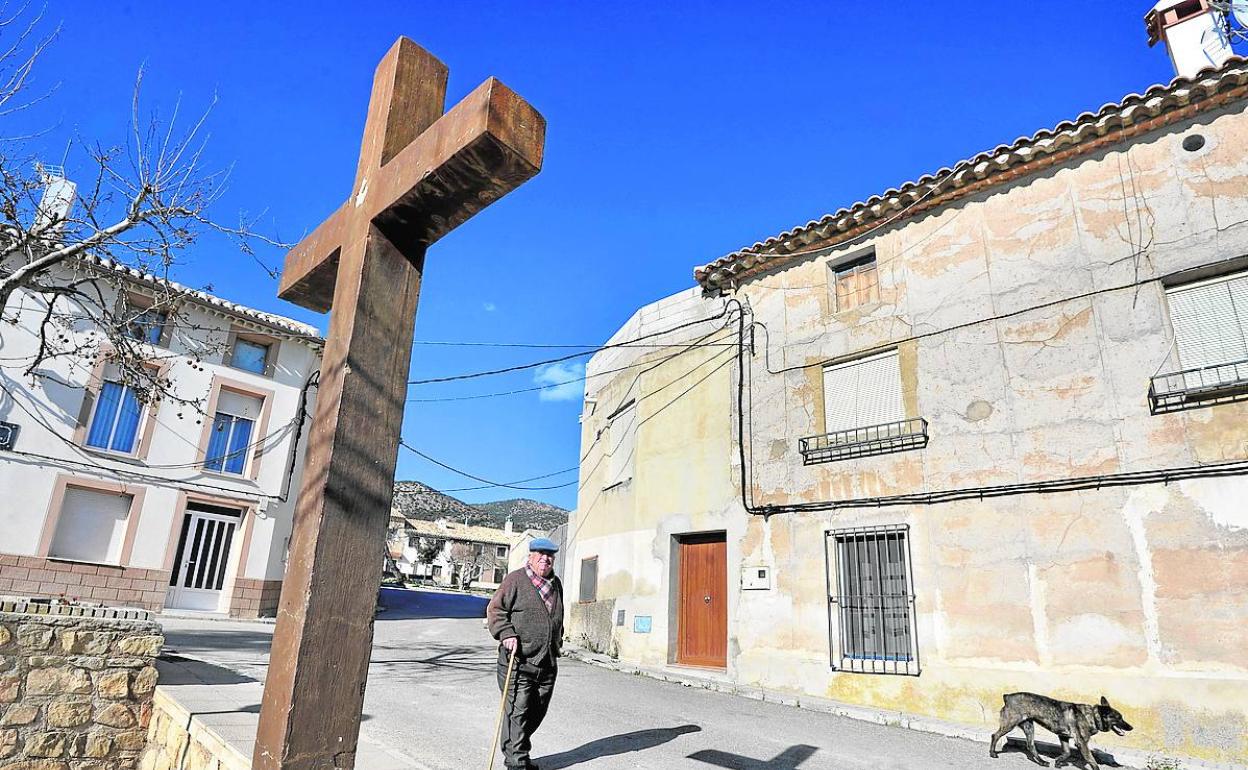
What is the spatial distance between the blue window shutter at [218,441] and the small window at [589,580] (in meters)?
10.3

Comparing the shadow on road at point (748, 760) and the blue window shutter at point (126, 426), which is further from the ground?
the blue window shutter at point (126, 426)

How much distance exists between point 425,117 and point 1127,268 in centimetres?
877

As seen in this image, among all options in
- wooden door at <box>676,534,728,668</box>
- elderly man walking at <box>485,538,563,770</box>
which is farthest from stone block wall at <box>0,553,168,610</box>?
elderly man walking at <box>485,538,563,770</box>

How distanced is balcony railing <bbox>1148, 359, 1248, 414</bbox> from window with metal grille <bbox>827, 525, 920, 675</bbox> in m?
3.13

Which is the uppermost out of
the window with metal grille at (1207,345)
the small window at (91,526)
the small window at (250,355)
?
the small window at (250,355)

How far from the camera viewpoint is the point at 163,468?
17.1 m

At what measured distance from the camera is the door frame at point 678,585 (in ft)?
36.3

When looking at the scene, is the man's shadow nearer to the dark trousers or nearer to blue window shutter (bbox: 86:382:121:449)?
the dark trousers

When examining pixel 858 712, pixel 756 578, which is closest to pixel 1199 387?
pixel 858 712

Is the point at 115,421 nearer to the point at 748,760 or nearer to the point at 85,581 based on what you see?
the point at 85,581

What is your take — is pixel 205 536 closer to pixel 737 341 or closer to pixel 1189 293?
pixel 737 341

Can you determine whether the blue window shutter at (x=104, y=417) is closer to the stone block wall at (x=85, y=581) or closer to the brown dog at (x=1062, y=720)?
the stone block wall at (x=85, y=581)

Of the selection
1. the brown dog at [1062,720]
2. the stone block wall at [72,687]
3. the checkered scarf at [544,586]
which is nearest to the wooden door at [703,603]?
the brown dog at [1062,720]

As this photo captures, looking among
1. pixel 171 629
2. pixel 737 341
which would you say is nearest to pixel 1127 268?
pixel 737 341
